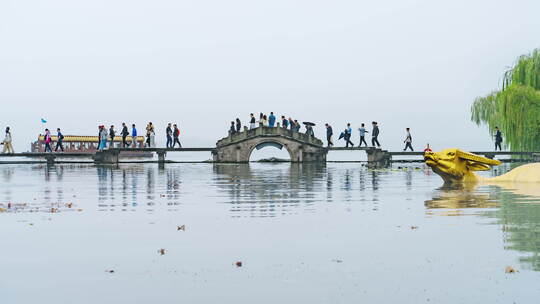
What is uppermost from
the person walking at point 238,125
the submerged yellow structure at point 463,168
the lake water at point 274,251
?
the person walking at point 238,125

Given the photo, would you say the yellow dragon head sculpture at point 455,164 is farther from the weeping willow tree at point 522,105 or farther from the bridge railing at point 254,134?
the bridge railing at point 254,134

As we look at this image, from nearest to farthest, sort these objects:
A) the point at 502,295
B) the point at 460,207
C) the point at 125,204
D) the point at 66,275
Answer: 1. the point at 502,295
2. the point at 66,275
3. the point at 460,207
4. the point at 125,204

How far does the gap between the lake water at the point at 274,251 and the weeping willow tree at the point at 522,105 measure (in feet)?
96.1

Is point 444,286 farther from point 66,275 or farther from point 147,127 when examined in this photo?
point 147,127

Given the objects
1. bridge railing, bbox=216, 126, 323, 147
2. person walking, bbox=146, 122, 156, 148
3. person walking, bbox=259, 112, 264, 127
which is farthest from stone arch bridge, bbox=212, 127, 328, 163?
person walking, bbox=146, 122, 156, 148

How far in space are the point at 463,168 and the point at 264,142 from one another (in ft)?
112

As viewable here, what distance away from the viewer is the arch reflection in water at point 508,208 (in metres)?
11.2

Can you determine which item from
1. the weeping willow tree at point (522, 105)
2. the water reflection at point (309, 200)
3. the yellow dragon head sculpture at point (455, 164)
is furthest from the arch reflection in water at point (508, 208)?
the weeping willow tree at point (522, 105)

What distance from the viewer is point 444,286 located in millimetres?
8602

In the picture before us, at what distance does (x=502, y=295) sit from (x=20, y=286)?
509 centimetres

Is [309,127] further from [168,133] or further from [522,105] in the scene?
A: [522,105]

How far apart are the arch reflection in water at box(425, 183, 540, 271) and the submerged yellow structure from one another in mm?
507

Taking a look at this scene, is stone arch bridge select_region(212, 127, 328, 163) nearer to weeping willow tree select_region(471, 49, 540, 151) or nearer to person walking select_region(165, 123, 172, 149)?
person walking select_region(165, 123, 172, 149)

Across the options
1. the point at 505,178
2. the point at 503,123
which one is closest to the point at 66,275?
the point at 505,178
